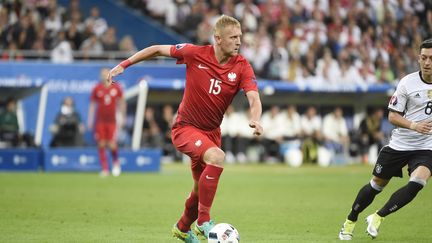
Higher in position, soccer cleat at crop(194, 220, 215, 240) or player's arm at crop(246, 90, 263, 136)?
player's arm at crop(246, 90, 263, 136)

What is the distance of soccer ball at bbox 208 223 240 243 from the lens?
8.84m

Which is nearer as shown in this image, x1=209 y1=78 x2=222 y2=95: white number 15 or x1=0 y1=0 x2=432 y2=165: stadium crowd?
x1=209 y1=78 x2=222 y2=95: white number 15

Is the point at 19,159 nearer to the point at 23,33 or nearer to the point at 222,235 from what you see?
the point at 23,33

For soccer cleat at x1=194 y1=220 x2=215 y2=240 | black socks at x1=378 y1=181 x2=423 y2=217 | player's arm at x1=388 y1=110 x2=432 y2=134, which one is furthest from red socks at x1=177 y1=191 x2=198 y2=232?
player's arm at x1=388 y1=110 x2=432 y2=134

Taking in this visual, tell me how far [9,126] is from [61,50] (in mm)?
3271

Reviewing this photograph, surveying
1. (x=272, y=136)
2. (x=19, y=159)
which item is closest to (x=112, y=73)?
(x=19, y=159)

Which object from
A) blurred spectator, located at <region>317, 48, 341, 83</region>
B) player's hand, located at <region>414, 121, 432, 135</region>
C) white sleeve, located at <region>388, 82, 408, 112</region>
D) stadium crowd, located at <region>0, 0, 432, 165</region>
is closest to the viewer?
player's hand, located at <region>414, 121, 432, 135</region>

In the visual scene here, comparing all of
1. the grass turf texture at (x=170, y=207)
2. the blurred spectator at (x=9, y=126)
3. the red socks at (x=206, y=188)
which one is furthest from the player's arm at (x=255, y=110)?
the blurred spectator at (x=9, y=126)

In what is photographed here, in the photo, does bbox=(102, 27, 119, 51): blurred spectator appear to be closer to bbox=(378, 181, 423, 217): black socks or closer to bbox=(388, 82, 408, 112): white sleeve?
bbox=(388, 82, 408, 112): white sleeve

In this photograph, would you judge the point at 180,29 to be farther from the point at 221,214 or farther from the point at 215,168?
the point at 215,168

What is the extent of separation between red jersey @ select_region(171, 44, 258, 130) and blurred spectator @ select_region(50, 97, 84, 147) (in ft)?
50.9

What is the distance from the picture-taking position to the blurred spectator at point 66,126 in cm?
2494

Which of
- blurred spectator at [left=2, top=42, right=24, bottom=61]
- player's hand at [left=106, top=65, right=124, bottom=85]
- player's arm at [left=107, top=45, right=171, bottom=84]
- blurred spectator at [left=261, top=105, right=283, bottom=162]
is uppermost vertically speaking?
player's arm at [left=107, top=45, right=171, bottom=84]

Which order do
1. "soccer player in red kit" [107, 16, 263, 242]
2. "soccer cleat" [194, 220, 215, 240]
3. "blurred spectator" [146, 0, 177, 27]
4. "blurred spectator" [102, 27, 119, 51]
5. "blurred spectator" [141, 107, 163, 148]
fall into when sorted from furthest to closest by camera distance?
"blurred spectator" [146, 0, 177, 27] → "blurred spectator" [141, 107, 163, 148] → "blurred spectator" [102, 27, 119, 51] → "soccer player in red kit" [107, 16, 263, 242] → "soccer cleat" [194, 220, 215, 240]
